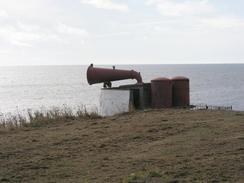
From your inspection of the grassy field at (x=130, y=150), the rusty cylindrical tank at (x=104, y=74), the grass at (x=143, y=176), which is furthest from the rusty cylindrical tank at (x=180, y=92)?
the grass at (x=143, y=176)

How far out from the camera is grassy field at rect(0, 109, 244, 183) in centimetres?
732

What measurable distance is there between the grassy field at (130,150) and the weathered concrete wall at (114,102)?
10.8 ft

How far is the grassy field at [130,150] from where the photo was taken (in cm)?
732

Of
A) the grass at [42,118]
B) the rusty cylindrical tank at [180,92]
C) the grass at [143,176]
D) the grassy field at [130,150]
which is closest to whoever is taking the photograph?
the grass at [143,176]

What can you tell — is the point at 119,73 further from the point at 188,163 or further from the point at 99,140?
the point at 188,163

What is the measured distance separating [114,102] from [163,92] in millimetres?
1583

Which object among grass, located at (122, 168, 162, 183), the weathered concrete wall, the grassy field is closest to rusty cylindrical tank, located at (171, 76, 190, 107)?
the weathered concrete wall

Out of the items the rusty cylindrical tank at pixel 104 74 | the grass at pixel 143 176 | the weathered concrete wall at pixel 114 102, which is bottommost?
the grass at pixel 143 176

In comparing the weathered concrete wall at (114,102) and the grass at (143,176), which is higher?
the weathered concrete wall at (114,102)

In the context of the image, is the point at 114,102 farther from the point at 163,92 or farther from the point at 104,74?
the point at 104,74

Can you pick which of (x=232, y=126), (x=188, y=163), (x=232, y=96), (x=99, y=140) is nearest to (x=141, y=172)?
(x=188, y=163)

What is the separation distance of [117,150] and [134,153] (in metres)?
0.45

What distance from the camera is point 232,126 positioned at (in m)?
10.9

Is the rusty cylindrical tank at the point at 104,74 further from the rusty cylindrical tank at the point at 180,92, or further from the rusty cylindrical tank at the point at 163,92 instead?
the rusty cylindrical tank at the point at 180,92
